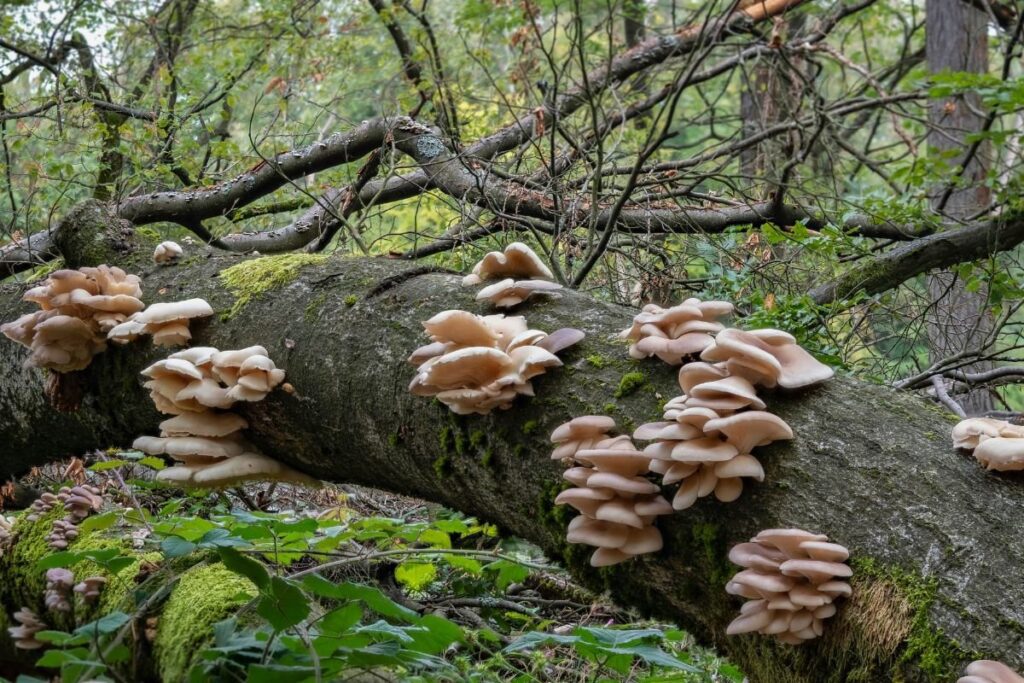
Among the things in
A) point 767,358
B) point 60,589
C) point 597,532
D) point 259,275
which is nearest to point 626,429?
point 597,532

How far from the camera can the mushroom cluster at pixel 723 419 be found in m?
1.66

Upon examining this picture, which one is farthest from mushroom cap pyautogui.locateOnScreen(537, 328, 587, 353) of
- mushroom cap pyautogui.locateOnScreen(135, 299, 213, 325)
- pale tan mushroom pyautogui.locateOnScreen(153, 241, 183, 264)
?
pale tan mushroom pyautogui.locateOnScreen(153, 241, 183, 264)

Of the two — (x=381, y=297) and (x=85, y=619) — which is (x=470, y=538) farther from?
(x=381, y=297)

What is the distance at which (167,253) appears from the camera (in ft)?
10.2

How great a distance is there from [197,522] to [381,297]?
793mm

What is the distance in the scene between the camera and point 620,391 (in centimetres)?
200

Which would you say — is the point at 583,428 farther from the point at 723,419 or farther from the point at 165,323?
the point at 165,323

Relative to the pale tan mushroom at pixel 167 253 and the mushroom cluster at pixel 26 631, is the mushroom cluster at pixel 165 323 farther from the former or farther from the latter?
the mushroom cluster at pixel 26 631

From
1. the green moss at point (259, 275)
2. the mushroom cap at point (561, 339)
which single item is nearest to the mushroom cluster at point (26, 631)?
the green moss at point (259, 275)

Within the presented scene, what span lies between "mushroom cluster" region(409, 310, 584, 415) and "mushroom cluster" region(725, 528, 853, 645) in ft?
2.09

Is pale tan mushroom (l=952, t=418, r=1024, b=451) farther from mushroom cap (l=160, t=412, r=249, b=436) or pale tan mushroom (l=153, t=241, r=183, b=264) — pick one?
pale tan mushroom (l=153, t=241, r=183, b=264)

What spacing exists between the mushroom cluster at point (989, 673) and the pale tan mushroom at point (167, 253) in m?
2.69

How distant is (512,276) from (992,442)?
4.22 feet

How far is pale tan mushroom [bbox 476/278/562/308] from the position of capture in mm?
2289
